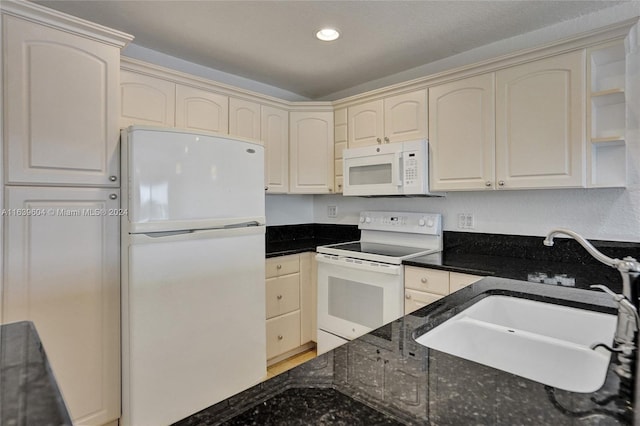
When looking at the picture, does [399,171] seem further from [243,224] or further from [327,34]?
[243,224]

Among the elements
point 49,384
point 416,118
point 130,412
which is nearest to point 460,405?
point 49,384

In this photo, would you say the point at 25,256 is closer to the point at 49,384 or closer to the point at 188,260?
the point at 188,260

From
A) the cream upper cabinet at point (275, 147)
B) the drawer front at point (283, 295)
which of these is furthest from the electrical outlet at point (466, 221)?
the cream upper cabinet at point (275, 147)

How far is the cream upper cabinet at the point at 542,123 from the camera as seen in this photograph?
1833 mm

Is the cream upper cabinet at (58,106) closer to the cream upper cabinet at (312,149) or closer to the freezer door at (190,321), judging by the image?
the freezer door at (190,321)

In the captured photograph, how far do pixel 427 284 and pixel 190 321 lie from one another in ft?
4.59

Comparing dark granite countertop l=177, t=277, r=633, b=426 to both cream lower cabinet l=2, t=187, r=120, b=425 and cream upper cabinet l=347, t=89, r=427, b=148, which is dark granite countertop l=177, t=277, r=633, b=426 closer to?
cream lower cabinet l=2, t=187, r=120, b=425

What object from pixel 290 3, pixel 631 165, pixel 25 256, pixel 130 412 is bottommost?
pixel 130 412

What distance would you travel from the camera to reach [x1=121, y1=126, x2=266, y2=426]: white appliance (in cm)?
171

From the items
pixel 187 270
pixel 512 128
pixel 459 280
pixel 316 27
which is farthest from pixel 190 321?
pixel 512 128

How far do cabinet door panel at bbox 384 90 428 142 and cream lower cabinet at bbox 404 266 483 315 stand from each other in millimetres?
1001

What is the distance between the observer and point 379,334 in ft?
2.98

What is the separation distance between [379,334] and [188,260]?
4.28ft

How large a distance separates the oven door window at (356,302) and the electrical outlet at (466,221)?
828mm
